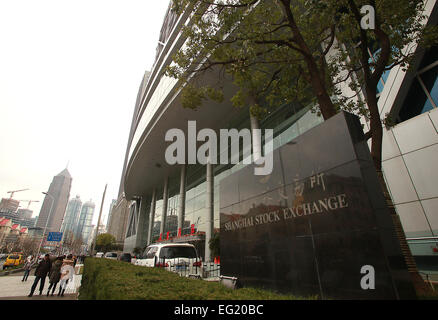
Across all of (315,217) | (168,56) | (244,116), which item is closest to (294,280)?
(315,217)

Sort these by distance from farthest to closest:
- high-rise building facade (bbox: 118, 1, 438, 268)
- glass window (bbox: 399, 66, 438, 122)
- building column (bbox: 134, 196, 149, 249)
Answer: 1. building column (bbox: 134, 196, 149, 249)
2. glass window (bbox: 399, 66, 438, 122)
3. high-rise building facade (bbox: 118, 1, 438, 268)

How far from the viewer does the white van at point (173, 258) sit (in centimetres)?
961

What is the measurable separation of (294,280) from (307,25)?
8.86m

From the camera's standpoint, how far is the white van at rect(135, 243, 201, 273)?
9.61 m

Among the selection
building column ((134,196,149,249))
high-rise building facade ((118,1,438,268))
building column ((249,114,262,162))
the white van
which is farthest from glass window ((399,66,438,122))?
building column ((134,196,149,249))

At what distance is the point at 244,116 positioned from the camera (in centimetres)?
1986

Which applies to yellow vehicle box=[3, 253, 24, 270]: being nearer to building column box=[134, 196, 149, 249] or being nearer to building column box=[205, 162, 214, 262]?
building column box=[134, 196, 149, 249]

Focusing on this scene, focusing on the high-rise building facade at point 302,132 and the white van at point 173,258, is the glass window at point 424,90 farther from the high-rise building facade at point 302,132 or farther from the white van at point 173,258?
the white van at point 173,258

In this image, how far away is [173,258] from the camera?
9.93 meters

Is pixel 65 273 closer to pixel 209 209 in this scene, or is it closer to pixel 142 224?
pixel 209 209

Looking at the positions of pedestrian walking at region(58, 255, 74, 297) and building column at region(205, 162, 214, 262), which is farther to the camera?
building column at region(205, 162, 214, 262)

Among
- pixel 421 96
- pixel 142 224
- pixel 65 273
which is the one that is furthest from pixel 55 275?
pixel 142 224
